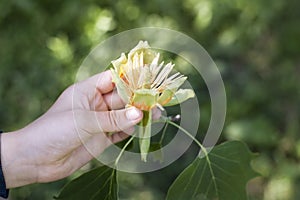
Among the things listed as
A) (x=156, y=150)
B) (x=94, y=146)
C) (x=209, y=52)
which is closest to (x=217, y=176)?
(x=156, y=150)


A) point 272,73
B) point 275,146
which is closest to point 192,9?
point 272,73

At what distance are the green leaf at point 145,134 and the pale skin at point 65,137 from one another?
0.07 metres

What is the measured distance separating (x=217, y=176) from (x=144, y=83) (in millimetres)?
158

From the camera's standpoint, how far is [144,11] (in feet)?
6.70

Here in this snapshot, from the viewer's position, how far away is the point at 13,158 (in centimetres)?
94

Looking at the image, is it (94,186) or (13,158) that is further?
(13,158)

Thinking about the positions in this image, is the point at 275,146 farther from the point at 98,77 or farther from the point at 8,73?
the point at 98,77

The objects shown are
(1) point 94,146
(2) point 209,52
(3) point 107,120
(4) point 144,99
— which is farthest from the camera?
(2) point 209,52

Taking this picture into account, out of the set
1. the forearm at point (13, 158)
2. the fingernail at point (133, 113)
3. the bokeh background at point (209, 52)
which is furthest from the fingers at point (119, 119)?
the bokeh background at point (209, 52)

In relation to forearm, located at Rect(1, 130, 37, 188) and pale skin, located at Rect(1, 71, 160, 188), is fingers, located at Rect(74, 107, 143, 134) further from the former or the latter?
forearm, located at Rect(1, 130, 37, 188)

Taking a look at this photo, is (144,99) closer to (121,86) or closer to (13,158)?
(121,86)

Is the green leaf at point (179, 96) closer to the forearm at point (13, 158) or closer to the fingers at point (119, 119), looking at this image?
the fingers at point (119, 119)

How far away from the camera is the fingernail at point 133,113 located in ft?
2.39

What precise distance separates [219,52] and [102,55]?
34.7 inches
